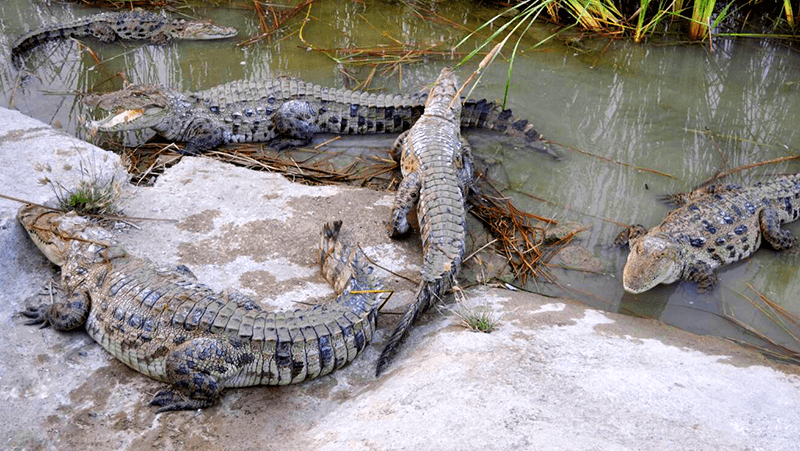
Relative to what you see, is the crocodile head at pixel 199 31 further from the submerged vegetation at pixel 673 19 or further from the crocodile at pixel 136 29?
the submerged vegetation at pixel 673 19

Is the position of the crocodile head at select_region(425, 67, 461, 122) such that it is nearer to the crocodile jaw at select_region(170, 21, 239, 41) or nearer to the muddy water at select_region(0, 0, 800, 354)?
the muddy water at select_region(0, 0, 800, 354)

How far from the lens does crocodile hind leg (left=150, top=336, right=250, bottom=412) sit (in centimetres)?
303

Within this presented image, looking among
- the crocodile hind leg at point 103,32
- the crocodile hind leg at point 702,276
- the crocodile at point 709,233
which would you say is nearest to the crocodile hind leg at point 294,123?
the crocodile hind leg at point 103,32

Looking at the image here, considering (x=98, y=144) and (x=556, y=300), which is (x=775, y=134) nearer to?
(x=556, y=300)

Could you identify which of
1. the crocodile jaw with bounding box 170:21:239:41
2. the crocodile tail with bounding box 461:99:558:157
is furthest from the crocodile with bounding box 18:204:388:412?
the crocodile jaw with bounding box 170:21:239:41

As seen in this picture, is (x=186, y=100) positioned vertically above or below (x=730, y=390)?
above

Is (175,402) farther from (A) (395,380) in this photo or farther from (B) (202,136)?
(B) (202,136)

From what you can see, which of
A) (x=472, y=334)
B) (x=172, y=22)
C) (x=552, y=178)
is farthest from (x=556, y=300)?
(x=172, y=22)

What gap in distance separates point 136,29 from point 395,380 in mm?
5998

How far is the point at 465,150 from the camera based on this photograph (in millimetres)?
5414

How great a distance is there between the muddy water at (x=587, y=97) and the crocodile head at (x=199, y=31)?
0.14 meters

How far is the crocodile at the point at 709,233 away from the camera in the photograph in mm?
4203

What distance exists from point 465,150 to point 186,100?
254cm

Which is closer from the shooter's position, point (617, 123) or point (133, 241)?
point (133, 241)
